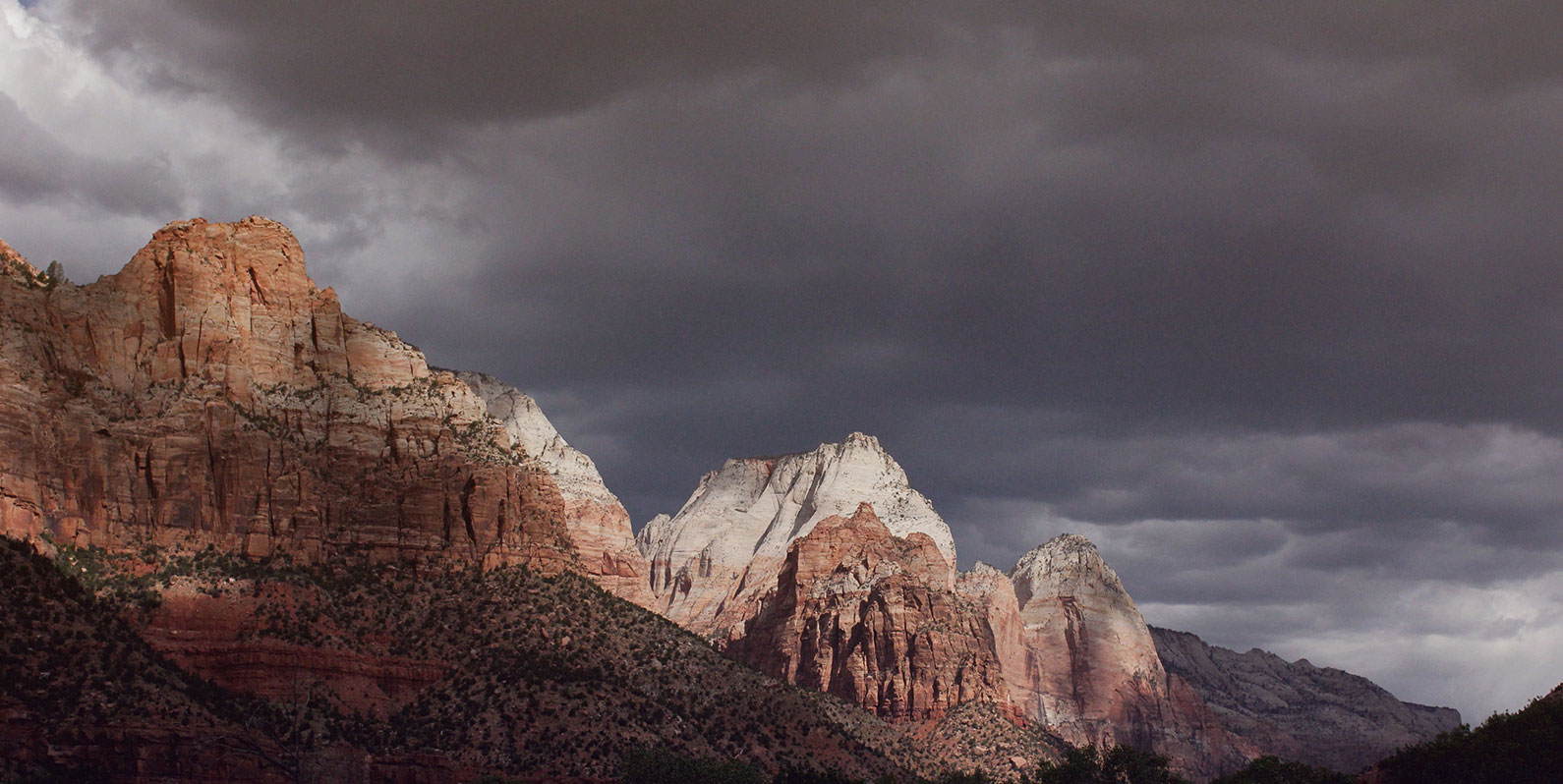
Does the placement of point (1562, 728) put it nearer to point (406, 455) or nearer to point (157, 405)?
point (406, 455)

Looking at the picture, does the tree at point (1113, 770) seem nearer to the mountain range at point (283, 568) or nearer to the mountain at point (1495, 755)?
the mountain range at point (283, 568)

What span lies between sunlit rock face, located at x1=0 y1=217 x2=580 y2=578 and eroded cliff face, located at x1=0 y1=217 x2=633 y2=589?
176mm

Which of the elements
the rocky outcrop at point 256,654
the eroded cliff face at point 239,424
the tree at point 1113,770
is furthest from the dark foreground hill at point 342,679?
the tree at point 1113,770

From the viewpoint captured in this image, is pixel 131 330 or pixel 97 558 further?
pixel 131 330

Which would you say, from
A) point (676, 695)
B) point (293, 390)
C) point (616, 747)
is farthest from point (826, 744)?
point (293, 390)

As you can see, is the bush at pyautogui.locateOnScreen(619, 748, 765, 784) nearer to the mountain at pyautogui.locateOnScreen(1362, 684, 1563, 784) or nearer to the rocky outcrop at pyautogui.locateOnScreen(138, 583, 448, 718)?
the rocky outcrop at pyautogui.locateOnScreen(138, 583, 448, 718)

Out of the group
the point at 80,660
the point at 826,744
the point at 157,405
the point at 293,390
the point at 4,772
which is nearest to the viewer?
the point at 4,772

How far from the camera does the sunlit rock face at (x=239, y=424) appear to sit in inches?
5305

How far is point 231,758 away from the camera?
118062 millimetres

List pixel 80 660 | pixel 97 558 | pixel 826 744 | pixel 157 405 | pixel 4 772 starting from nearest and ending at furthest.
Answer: pixel 4 772, pixel 80 660, pixel 97 558, pixel 157 405, pixel 826 744

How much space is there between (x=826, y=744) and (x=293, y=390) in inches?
2467

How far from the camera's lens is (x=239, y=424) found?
145 metres

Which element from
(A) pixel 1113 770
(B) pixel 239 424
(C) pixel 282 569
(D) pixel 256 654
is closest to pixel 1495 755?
(A) pixel 1113 770

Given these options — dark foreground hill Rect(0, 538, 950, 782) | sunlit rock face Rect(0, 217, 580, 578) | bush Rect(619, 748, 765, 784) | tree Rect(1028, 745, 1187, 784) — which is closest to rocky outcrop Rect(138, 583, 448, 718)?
dark foreground hill Rect(0, 538, 950, 782)
